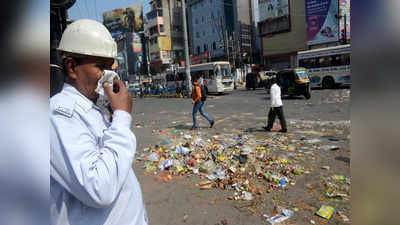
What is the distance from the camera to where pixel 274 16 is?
35781mm

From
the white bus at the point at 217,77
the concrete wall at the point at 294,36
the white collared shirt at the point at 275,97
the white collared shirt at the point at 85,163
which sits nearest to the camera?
the white collared shirt at the point at 85,163

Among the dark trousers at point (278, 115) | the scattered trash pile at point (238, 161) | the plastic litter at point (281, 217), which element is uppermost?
the dark trousers at point (278, 115)

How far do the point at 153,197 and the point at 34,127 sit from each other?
11.4ft

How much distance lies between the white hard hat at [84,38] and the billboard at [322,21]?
34.1 meters

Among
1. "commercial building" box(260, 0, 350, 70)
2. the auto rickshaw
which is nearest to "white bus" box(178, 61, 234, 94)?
the auto rickshaw

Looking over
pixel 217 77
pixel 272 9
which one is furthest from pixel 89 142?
pixel 272 9

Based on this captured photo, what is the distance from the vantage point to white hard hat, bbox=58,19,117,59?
1.10 meters

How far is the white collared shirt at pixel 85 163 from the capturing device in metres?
0.89

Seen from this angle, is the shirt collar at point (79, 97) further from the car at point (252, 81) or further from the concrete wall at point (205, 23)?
the concrete wall at point (205, 23)

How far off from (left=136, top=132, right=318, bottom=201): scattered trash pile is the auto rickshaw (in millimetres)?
8560

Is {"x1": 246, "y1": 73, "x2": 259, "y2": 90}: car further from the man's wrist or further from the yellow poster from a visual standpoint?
the man's wrist

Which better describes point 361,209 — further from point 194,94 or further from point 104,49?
point 194,94

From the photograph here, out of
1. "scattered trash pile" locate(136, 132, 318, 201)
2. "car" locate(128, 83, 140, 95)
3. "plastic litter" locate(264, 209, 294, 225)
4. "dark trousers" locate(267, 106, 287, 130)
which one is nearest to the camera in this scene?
"plastic litter" locate(264, 209, 294, 225)

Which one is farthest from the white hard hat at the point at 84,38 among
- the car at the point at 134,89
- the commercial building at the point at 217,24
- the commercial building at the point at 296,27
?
the commercial building at the point at 217,24
